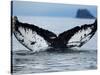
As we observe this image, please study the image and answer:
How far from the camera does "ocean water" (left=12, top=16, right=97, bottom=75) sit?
213 centimetres

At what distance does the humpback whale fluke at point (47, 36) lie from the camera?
214cm

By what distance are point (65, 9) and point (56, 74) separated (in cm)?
69

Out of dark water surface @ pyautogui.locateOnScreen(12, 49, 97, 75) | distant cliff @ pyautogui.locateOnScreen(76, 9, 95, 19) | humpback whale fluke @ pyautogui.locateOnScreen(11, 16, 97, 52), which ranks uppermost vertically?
distant cliff @ pyautogui.locateOnScreen(76, 9, 95, 19)

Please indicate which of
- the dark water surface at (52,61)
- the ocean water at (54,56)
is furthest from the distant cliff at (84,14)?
the dark water surface at (52,61)

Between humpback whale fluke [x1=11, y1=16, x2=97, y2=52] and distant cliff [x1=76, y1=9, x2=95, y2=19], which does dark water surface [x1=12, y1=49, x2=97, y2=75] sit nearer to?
humpback whale fluke [x1=11, y1=16, x2=97, y2=52]

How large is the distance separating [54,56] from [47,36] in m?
0.22

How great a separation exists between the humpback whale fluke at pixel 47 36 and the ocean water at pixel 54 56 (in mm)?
39

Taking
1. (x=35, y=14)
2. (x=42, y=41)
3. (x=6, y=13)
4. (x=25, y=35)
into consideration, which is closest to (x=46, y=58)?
(x=42, y=41)

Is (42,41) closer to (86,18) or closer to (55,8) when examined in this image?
(55,8)

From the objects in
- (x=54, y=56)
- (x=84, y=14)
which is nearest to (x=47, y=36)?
(x=54, y=56)

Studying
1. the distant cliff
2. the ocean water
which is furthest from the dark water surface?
the distant cliff

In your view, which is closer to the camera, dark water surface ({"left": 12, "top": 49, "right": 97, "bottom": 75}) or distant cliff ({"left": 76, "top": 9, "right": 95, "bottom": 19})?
dark water surface ({"left": 12, "top": 49, "right": 97, "bottom": 75})

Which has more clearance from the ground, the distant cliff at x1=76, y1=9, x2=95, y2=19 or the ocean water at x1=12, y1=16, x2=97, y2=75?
the distant cliff at x1=76, y1=9, x2=95, y2=19

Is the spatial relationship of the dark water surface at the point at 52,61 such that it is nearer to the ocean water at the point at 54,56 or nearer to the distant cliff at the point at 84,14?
the ocean water at the point at 54,56
